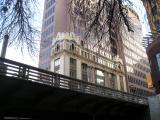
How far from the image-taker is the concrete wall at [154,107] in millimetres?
27444

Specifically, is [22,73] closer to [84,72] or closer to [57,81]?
[57,81]

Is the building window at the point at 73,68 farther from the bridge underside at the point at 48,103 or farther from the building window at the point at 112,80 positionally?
the bridge underside at the point at 48,103

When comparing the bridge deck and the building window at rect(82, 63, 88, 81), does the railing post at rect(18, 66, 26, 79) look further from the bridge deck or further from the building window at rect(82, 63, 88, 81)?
the building window at rect(82, 63, 88, 81)

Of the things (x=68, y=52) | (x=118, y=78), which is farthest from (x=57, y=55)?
(x=118, y=78)

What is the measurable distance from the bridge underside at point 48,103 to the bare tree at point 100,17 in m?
8.47

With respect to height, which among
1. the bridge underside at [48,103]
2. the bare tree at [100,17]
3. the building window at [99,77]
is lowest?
the bridge underside at [48,103]

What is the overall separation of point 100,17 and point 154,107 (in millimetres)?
25707

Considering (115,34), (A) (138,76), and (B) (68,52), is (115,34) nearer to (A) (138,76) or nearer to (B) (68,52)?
(B) (68,52)

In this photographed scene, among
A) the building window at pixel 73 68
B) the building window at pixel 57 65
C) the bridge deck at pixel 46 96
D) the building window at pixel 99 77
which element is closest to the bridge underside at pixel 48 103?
the bridge deck at pixel 46 96

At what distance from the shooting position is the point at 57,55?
6366 cm

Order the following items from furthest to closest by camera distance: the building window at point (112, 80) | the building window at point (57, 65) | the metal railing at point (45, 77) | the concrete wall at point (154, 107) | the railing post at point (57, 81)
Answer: the building window at point (112, 80) → the building window at point (57, 65) → the concrete wall at point (154, 107) → the railing post at point (57, 81) → the metal railing at point (45, 77)

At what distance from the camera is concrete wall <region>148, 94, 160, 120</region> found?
2744 centimetres

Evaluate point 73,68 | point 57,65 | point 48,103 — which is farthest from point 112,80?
point 48,103

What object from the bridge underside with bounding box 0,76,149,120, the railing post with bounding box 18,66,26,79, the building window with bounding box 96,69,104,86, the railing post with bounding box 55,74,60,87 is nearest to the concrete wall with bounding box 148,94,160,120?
the bridge underside with bounding box 0,76,149,120
